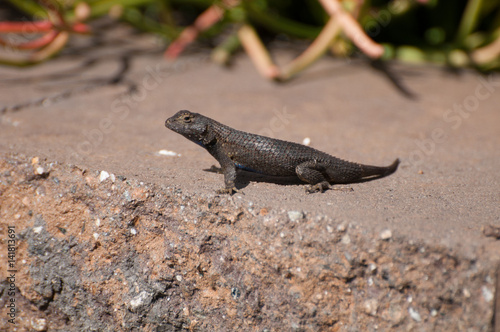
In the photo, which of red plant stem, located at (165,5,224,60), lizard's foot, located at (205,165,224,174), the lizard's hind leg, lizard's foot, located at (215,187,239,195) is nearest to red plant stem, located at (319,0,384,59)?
red plant stem, located at (165,5,224,60)

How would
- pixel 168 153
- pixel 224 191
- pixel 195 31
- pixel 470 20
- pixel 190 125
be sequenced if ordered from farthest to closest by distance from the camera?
pixel 195 31 < pixel 470 20 < pixel 168 153 < pixel 190 125 < pixel 224 191

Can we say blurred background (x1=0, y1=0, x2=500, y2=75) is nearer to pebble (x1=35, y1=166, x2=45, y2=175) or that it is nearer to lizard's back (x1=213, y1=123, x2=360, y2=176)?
lizard's back (x1=213, y1=123, x2=360, y2=176)

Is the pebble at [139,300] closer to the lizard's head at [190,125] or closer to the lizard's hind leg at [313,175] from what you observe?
the lizard's head at [190,125]

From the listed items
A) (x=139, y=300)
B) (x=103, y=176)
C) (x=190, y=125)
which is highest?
(x=190, y=125)

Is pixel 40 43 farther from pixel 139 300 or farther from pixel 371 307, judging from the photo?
pixel 371 307

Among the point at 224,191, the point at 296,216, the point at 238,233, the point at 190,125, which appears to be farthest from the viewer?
the point at 190,125

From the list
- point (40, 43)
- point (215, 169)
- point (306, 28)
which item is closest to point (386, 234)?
point (215, 169)

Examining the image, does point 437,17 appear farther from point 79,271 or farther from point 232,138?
point 79,271
